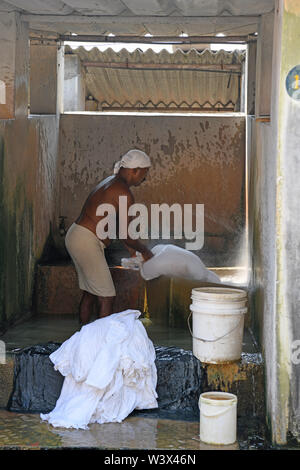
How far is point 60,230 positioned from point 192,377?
3.72 meters

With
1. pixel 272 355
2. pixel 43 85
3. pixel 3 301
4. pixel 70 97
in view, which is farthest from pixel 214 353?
pixel 70 97

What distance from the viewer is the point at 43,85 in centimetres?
860

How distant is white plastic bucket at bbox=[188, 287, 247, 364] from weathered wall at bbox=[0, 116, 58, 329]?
198 centimetres

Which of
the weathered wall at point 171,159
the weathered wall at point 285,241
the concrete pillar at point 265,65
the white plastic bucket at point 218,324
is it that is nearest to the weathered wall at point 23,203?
the weathered wall at point 171,159

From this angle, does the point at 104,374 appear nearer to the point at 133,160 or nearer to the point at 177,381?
the point at 177,381

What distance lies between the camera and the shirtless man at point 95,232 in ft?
21.5

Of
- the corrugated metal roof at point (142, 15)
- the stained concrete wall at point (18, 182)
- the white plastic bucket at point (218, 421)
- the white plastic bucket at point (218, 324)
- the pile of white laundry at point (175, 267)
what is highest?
the corrugated metal roof at point (142, 15)

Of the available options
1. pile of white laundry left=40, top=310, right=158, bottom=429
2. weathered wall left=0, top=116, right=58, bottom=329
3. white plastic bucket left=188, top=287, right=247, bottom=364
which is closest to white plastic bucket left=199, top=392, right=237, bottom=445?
white plastic bucket left=188, top=287, right=247, bottom=364

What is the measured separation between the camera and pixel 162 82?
11.4 metres

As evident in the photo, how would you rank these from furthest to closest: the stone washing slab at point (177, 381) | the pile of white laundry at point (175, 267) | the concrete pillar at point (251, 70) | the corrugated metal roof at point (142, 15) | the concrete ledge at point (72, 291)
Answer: the concrete pillar at point (251, 70)
the concrete ledge at point (72, 291)
the pile of white laundry at point (175, 267)
the corrugated metal roof at point (142, 15)
the stone washing slab at point (177, 381)

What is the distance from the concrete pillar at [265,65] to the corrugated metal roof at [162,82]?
9.16ft

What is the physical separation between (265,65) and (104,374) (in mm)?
3303

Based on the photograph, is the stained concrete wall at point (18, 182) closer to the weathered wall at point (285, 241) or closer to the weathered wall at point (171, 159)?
the weathered wall at point (171, 159)

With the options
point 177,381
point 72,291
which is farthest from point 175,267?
point 177,381
